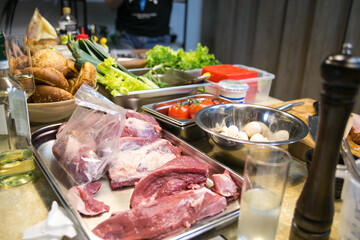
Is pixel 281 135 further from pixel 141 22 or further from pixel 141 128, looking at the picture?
pixel 141 22

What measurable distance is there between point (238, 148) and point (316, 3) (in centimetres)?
278

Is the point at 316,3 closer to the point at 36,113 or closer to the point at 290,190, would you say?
the point at 290,190

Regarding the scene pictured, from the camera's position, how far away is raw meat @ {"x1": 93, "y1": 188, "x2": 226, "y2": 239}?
0.72m

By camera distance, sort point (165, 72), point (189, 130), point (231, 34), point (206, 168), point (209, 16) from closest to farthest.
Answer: point (206, 168) → point (189, 130) → point (165, 72) → point (231, 34) → point (209, 16)

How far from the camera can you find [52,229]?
27.7 inches

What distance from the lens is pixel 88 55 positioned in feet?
5.37

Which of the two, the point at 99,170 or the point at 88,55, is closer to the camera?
the point at 99,170

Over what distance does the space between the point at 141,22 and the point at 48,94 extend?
281cm

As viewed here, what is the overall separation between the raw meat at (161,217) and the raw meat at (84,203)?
95 millimetres

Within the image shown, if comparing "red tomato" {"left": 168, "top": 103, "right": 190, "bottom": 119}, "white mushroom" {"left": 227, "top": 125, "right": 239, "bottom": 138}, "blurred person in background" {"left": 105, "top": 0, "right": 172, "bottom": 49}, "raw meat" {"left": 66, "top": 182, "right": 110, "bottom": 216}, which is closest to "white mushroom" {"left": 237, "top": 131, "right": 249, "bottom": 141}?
"white mushroom" {"left": 227, "top": 125, "right": 239, "bottom": 138}

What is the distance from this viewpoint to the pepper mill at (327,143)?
0.54 metres

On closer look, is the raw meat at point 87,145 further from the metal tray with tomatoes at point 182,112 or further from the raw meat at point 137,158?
the metal tray with tomatoes at point 182,112

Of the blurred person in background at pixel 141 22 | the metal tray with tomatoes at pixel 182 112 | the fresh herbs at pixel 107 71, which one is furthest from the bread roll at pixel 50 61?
the blurred person in background at pixel 141 22

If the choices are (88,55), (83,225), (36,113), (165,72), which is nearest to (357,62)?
(83,225)
